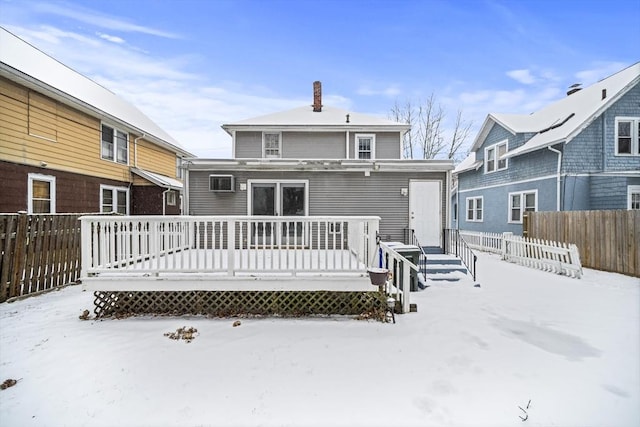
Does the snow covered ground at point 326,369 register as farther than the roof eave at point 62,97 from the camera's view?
No

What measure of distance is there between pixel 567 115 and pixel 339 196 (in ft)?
36.4

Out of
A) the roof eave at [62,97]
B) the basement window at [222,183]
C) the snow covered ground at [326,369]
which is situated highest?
the roof eave at [62,97]

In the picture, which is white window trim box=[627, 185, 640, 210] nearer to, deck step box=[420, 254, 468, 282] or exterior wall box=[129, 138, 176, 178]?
deck step box=[420, 254, 468, 282]

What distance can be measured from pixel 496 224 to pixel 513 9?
1027cm

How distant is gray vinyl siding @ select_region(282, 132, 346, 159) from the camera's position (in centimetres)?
1286

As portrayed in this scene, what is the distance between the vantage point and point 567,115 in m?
12.6

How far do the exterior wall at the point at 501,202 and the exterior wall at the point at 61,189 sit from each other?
1689cm

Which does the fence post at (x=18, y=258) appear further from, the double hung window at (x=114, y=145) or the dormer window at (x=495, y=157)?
the dormer window at (x=495, y=157)

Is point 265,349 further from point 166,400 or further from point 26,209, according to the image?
point 26,209

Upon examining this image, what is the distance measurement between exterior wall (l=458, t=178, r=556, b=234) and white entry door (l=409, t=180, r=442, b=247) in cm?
638

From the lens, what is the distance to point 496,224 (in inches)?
579

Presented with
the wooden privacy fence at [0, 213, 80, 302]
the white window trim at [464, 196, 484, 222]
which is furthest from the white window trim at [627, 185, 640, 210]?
the wooden privacy fence at [0, 213, 80, 302]

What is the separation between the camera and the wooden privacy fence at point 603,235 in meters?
7.77

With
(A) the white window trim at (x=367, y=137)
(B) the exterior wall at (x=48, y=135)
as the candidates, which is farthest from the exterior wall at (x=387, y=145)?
(B) the exterior wall at (x=48, y=135)
